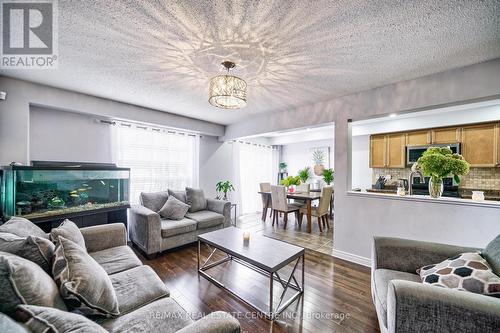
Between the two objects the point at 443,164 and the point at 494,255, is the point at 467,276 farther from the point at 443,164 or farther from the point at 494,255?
the point at 443,164

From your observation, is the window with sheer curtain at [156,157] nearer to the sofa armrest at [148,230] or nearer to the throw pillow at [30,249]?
the sofa armrest at [148,230]

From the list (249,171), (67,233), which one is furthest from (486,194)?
(67,233)

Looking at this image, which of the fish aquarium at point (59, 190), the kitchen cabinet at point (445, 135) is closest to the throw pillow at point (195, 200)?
the fish aquarium at point (59, 190)

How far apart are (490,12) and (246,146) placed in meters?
4.84

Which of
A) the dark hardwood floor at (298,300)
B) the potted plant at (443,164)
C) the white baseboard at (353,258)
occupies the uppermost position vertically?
the potted plant at (443,164)

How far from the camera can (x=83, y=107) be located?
292 cm

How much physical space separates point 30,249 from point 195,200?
271cm

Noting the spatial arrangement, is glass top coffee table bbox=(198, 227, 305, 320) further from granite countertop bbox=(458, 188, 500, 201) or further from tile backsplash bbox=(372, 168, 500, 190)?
tile backsplash bbox=(372, 168, 500, 190)

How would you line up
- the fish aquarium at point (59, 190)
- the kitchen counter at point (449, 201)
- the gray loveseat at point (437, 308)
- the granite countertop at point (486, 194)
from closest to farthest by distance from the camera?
the gray loveseat at point (437, 308)
the kitchen counter at point (449, 201)
the fish aquarium at point (59, 190)
the granite countertop at point (486, 194)

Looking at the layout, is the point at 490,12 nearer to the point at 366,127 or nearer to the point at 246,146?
the point at 366,127

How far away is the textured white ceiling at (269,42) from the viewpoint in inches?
53.8

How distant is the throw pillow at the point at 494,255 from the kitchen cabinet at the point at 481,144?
326cm

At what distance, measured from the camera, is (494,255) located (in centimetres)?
131

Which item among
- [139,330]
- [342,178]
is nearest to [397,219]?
[342,178]
